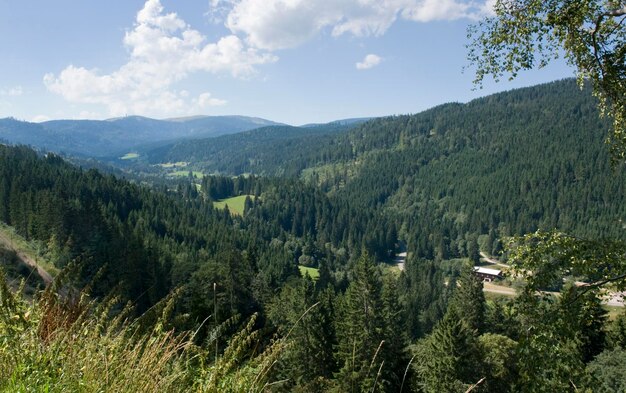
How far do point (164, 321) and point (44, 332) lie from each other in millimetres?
1522

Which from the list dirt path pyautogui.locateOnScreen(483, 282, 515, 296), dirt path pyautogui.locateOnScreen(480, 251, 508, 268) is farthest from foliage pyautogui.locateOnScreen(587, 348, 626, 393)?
dirt path pyautogui.locateOnScreen(480, 251, 508, 268)

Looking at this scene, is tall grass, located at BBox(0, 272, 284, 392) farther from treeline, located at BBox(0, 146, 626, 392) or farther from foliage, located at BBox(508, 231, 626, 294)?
foliage, located at BBox(508, 231, 626, 294)

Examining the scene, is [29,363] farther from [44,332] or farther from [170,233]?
[170,233]

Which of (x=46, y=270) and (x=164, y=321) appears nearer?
(x=164, y=321)

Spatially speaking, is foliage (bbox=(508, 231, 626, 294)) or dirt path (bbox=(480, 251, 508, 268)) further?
dirt path (bbox=(480, 251, 508, 268))

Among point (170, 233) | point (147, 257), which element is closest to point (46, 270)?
point (147, 257)

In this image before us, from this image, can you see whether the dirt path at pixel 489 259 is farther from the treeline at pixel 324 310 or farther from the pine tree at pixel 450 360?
the pine tree at pixel 450 360

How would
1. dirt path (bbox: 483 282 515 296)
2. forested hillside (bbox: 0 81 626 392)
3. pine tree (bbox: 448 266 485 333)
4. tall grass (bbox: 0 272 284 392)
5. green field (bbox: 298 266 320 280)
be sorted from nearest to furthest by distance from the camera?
tall grass (bbox: 0 272 284 392) < forested hillside (bbox: 0 81 626 392) < pine tree (bbox: 448 266 485 333) < dirt path (bbox: 483 282 515 296) < green field (bbox: 298 266 320 280)

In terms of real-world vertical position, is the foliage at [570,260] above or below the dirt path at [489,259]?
above

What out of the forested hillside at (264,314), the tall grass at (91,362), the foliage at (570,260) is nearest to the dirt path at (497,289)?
the forested hillside at (264,314)

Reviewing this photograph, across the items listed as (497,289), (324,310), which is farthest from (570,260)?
(497,289)

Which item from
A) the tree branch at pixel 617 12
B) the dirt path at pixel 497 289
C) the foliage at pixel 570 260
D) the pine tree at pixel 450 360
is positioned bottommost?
the dirt path at pixel 497 289

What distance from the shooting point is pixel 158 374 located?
15.1 ft

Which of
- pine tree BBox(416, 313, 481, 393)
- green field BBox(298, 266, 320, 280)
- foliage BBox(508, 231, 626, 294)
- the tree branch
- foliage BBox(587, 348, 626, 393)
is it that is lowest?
green field BBox(298, 266, 320, 280)
